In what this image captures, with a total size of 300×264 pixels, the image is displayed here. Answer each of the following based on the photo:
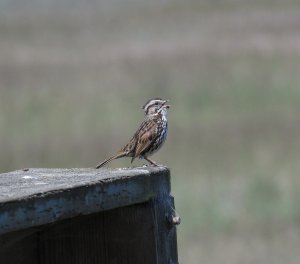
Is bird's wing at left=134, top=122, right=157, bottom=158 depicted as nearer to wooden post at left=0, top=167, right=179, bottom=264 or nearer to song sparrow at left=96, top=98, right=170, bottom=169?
song sparrow at left=96, top=98, right=170, bottom=169

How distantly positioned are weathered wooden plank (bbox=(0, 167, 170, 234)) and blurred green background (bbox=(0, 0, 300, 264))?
8.20m

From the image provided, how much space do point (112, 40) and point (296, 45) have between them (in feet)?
19.0

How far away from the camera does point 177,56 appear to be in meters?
24.6

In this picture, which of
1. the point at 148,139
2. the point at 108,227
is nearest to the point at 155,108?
the point at 148,139

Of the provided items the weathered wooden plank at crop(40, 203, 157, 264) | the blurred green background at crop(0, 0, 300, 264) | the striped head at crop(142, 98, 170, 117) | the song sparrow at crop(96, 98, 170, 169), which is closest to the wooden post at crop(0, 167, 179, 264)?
the weathered wooden plank at crop(40, 203, 157, 264)

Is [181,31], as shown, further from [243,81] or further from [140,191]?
[140,191]

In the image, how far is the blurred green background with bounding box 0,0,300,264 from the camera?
13680 millimetres

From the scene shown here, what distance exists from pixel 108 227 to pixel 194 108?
16002mm

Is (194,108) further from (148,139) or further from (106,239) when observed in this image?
(106,239)

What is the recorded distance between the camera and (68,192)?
342cm

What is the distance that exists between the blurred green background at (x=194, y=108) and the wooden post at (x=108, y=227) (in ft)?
26.8

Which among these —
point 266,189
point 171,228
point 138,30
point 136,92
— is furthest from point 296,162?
point 138,30

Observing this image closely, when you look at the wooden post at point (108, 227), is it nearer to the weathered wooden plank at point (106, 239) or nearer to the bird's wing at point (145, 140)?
the weathered wooden plank at point (106, 239)

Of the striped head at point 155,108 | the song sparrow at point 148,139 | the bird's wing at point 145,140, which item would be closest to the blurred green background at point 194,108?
the striped head at point 155,108
